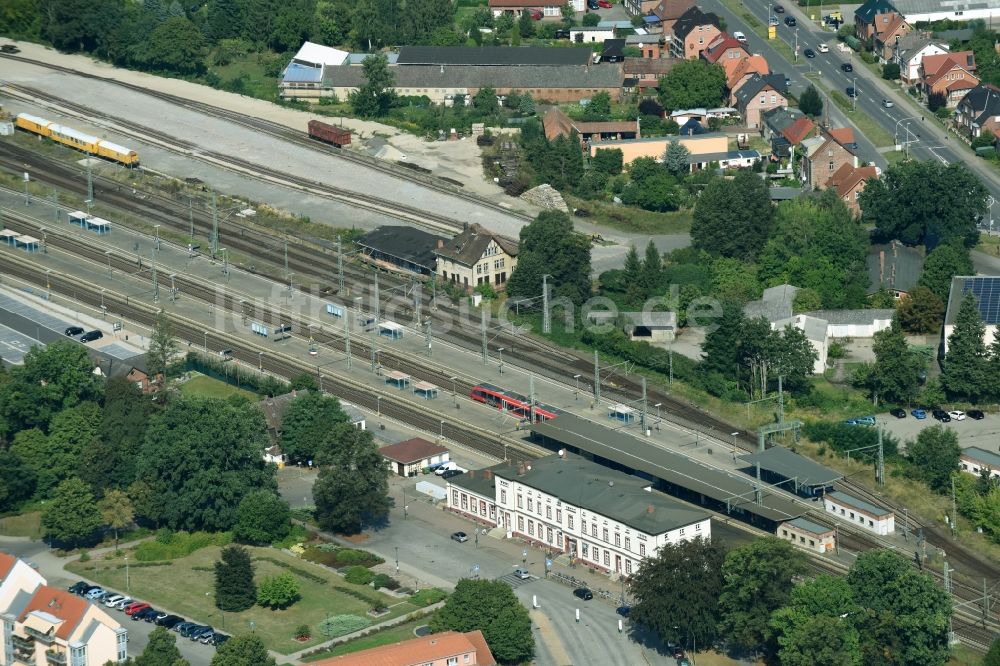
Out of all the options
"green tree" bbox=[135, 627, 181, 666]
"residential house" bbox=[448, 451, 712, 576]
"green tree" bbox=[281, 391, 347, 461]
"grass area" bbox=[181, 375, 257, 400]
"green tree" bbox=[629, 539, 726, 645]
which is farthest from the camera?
"grass area" bbox=[181, 375, 257, 400]

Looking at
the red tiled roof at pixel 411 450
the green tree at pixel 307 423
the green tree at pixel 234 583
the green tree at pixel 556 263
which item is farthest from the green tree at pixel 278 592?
the green tree at pixel 556 263

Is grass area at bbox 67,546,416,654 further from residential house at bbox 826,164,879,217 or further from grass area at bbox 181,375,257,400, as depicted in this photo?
residential house at bbox 826,164,879,217

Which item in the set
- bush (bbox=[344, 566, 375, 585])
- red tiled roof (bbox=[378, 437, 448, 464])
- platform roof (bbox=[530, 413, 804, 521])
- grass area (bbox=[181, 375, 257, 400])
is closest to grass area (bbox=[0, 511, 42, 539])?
grass area (bbox=[181, 375, 257, 400])

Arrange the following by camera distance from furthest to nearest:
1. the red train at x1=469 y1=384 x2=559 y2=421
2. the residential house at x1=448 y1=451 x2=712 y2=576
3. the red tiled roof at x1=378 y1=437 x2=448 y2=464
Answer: the red train at x1=469 y1=384 x2=559 y2=421 < the red tiled roof at x1=378 y1=437 x2=448 y2=464 < the residential house at x1=448 y1=451 x2=712 y2=576

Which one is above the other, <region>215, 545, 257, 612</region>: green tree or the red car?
<region>215, 545, 257, 612</region>: green tree

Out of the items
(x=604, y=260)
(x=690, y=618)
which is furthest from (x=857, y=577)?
(x=604, y=260)

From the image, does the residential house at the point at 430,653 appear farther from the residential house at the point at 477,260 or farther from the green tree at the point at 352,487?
the residential house at the point at 477,260
